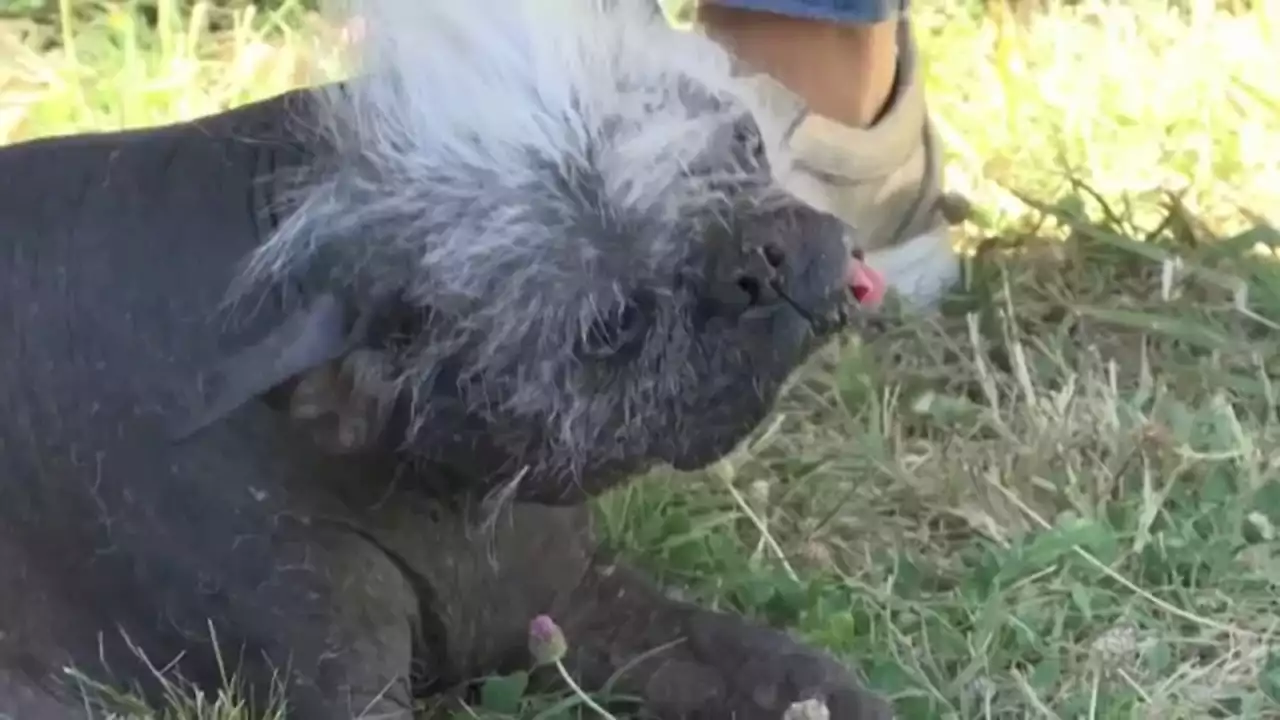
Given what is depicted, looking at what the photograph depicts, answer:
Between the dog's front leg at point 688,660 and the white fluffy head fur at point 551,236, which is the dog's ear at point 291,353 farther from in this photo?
the dog's front leg at point 688,660

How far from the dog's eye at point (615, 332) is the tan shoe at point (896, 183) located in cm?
68

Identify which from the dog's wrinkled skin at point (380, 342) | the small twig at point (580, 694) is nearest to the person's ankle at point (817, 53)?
the dog's wrinkled skin at point (380, 342)

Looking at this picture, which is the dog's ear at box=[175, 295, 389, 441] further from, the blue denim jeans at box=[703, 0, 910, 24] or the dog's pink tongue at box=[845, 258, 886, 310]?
the blue denim jeans at box=[703, 0, 910, 24]

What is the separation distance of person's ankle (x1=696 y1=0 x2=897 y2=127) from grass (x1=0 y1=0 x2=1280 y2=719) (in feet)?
0.70

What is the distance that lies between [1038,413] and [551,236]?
28.3 inches

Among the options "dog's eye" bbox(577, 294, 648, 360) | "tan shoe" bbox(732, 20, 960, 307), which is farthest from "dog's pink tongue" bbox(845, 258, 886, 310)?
"tan shoe" bbox(732, 20, 960, 307)

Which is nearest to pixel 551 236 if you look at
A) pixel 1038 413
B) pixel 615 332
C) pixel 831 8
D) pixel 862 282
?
pixel 615 332

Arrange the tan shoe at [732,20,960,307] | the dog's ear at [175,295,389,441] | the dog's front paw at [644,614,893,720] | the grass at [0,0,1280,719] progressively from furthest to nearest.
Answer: the tan shoe at [732,20,960,307]
the grass at [0,0,1280,719]
the dog's front paw at [644,614,893,720]
the dog's ear at [175,295,389,441]

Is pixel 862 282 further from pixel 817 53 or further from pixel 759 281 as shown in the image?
pixel 817 53

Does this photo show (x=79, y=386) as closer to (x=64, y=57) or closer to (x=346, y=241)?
(x=346, y=241)

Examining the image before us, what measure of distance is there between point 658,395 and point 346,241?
211 millimetres

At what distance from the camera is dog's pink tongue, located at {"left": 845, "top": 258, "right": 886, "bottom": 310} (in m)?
1.18

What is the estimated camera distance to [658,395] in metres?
1.14

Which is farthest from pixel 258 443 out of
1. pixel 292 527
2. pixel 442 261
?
pixel 442 261
